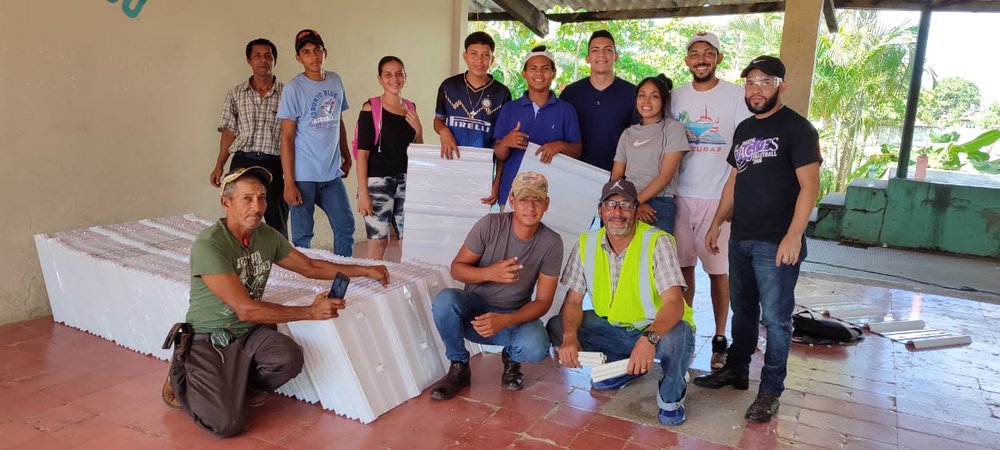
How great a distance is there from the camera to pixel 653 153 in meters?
3.74

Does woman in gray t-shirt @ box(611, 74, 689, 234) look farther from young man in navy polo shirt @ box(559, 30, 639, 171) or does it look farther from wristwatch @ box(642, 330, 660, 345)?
wristwatch @ box(642, 330, 660, 345)

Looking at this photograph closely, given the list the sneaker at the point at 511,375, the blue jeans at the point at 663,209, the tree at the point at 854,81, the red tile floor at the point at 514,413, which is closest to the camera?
the red tile floor at the point at 514,413

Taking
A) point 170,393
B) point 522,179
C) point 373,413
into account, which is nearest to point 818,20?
point 522,179

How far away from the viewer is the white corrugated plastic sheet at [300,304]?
10.0ft

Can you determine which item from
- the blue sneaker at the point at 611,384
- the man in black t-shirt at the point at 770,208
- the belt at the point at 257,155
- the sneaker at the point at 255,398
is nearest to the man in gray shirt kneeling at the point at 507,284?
the blue sneaker at the point at 611,384

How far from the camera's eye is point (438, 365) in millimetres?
3576

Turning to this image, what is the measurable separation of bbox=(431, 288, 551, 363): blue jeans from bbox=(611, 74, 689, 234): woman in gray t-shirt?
0.94m

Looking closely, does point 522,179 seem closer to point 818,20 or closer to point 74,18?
point 74,18

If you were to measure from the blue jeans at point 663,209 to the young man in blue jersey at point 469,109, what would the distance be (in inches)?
40.9

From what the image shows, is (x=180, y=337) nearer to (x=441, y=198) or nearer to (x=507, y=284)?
(x=507, y=284)

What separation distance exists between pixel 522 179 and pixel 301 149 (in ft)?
6.13

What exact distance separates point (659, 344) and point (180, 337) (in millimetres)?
2137

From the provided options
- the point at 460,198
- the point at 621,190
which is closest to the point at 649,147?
the point at 621,190

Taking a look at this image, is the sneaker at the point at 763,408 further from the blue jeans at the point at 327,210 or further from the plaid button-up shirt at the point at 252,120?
the plaid button-up shirt at the point at 252,120
